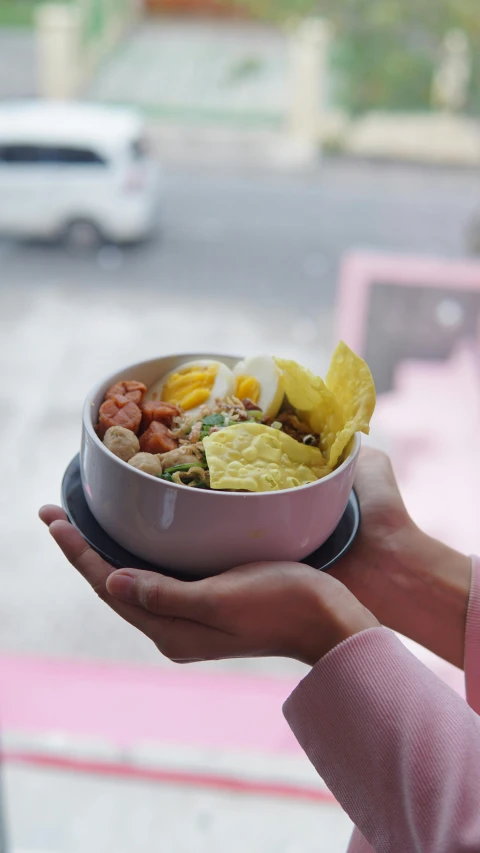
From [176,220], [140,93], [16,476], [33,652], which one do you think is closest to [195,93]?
[140,93]

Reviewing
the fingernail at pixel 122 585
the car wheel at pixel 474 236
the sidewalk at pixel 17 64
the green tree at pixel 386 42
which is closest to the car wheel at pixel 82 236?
the sidewalk at pixel 17 64

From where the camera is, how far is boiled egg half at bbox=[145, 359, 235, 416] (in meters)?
0.50

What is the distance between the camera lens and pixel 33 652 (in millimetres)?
2000

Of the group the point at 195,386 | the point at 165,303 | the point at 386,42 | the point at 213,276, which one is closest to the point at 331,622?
the point at 195,386

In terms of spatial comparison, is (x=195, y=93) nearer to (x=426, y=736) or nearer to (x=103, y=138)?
(x=103, y=138)

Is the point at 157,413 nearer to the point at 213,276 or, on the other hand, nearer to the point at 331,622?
the point at 331,622

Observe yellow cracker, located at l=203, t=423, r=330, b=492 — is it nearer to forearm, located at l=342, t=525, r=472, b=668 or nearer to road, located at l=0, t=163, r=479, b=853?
forearm, located at l=342, t=525, r=472, b=668

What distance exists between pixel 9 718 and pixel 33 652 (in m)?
0.43

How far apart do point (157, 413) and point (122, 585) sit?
11 centimetres

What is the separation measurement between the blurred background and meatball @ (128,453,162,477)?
1616mm

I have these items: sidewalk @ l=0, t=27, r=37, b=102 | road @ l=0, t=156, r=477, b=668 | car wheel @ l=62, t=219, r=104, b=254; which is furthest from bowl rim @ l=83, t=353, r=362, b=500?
sidewalk @ l=0, t=27, r=37, b=102

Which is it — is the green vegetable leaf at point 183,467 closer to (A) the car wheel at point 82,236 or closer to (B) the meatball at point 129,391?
(B) the meatball at point 129,391

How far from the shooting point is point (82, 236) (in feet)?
11.2

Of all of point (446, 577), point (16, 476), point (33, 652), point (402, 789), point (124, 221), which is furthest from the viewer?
point (124, 221)
